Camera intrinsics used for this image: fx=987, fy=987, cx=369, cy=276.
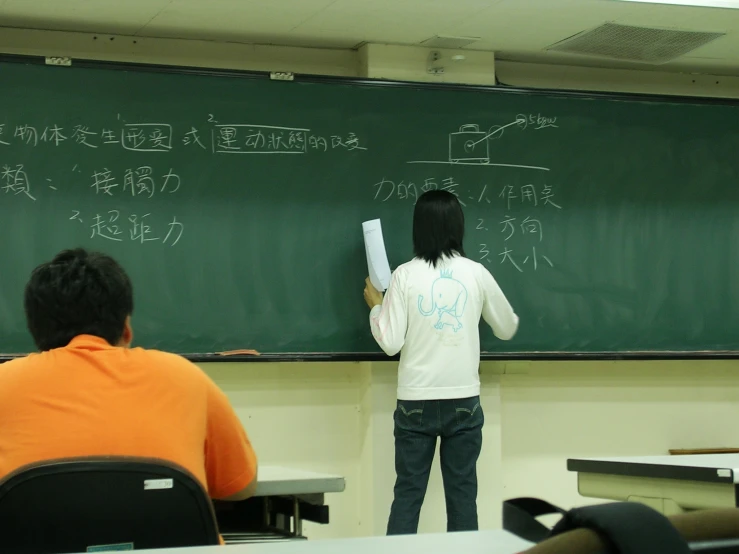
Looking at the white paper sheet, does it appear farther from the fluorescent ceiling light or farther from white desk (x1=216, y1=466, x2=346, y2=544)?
white desk (x1=216, y1=466, x2=346, y2=544)

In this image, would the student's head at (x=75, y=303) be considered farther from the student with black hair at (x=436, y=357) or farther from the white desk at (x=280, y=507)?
the student with black hair at (x=436, y=357)

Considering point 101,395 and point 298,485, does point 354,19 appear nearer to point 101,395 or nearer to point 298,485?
point 298,485

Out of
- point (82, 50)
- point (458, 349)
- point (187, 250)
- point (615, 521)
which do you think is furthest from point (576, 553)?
point (82, 50)

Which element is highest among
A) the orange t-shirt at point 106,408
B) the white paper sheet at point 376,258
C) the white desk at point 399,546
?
the white paper sheet at point 376,258

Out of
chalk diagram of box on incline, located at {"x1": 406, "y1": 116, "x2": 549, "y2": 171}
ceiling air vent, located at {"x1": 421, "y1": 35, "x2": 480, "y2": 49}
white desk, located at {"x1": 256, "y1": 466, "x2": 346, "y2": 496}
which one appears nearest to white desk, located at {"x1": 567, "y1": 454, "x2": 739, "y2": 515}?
white desk, located at {"x1": 256, "y1": 466, "x2": 346, "y2": 496}

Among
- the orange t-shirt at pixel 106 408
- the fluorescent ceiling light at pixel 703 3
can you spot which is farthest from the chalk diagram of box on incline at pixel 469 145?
the orange t-shirt at pixel 106 408

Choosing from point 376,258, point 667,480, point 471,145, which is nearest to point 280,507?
point 667,480

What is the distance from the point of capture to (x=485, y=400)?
4238mm

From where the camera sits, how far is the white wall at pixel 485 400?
13.2 ft

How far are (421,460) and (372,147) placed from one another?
4.23 ft

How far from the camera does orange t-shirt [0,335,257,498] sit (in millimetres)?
1631

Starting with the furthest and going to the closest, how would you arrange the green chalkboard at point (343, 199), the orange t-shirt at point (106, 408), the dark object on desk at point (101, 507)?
the green chalkboard at point (343, 199), the orange t-shirt at point (106, 408), the dark object on desk at point (101, 507)

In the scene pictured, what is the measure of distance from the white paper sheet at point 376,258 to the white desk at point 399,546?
2856 mm

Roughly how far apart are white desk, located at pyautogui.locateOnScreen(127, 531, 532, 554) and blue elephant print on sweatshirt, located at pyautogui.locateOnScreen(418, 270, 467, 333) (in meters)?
2.57
